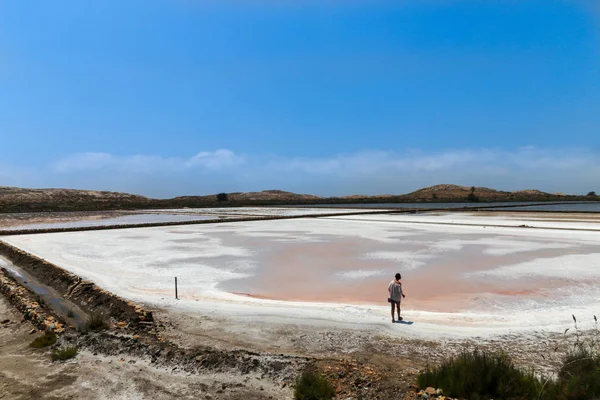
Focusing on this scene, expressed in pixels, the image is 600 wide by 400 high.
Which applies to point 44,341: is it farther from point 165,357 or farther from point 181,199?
point 181,199

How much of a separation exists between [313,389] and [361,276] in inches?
276

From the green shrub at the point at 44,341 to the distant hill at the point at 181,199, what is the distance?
59667mm

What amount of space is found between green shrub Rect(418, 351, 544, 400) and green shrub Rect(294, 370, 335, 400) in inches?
40.7

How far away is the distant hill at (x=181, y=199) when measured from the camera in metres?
69.1

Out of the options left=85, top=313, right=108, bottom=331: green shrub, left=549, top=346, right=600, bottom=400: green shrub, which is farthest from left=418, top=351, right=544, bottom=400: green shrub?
left=85, top=313, right=108, bottom=331: green shrub

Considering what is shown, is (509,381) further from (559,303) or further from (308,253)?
(308,253)

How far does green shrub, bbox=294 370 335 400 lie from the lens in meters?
4.43

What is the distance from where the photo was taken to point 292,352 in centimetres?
582

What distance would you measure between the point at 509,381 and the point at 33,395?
5.39 m

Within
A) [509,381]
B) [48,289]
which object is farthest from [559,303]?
[48,289]

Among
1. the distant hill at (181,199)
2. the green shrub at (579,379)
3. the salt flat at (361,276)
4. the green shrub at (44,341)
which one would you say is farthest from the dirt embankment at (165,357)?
the distant hill at (181,199)

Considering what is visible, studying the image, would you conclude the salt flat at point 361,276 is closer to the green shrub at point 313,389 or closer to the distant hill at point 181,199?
the green shrub at point 313,389

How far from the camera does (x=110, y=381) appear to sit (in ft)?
16.5

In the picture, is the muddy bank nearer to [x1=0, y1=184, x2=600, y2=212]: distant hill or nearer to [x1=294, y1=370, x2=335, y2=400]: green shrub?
[x1=294, y1=370, x2=335, y2=400]: green shrub
